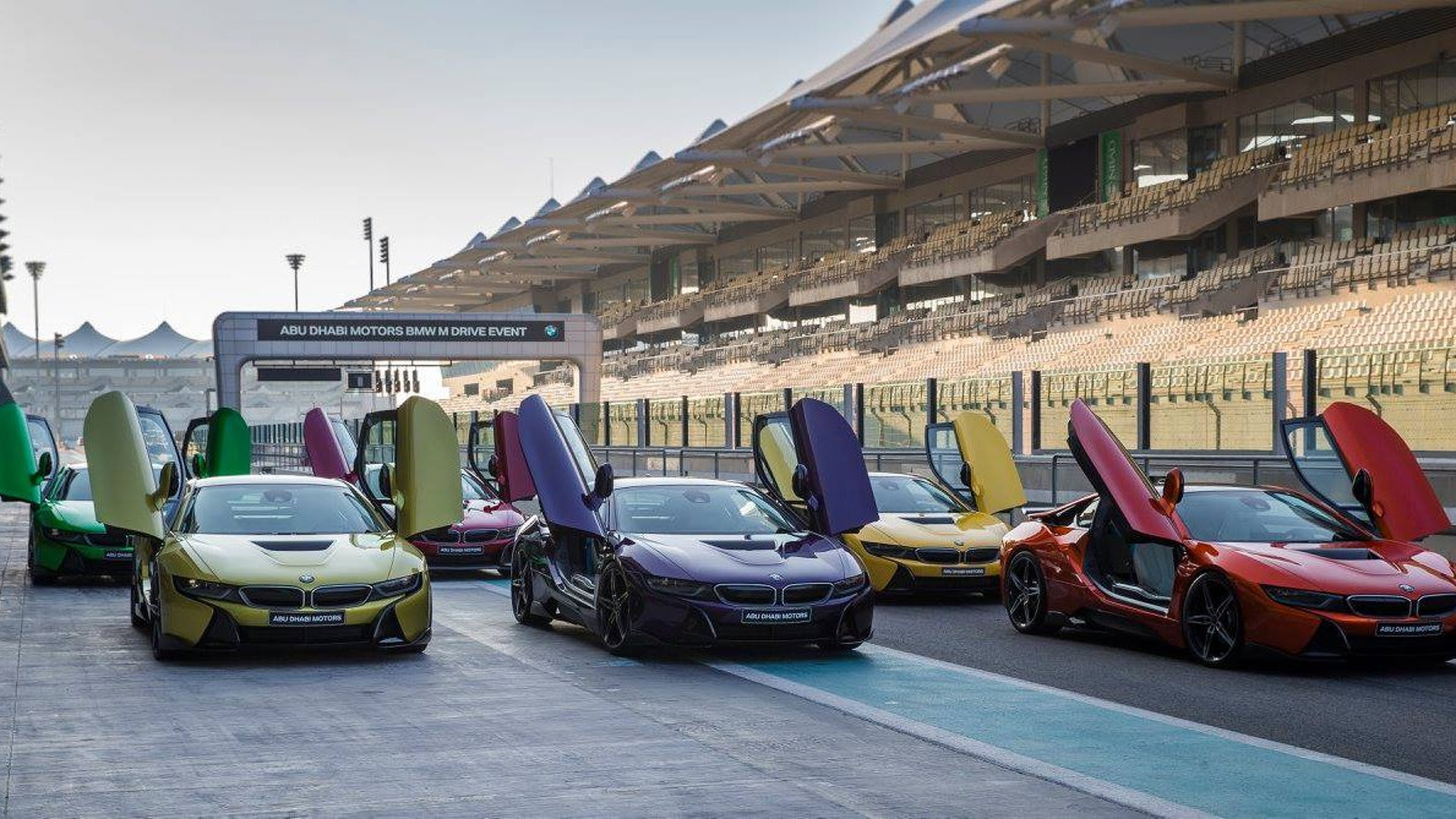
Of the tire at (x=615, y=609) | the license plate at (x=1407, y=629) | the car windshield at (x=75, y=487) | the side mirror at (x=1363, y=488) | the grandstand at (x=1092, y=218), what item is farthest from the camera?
the grandstand at (x=1092, y=218)

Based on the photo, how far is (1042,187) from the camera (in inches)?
2114

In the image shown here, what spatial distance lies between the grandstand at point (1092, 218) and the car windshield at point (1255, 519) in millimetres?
7997

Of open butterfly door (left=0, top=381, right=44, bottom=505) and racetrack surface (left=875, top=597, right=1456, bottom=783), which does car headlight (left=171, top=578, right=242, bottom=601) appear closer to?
racetrack surface (left=875, top=597, right=1456, bottom=783)

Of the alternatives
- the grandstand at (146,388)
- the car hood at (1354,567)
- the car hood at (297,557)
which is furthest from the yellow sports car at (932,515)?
the grandstand at (146,388)

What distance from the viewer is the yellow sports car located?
14.8 m

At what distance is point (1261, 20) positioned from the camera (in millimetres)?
43000

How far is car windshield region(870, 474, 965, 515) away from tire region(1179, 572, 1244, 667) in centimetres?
508

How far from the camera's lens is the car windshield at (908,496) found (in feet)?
54.3

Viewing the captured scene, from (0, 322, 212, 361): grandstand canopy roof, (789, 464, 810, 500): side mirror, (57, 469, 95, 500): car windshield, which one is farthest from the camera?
(0, 322, 212, 361): grandstand canopy roof

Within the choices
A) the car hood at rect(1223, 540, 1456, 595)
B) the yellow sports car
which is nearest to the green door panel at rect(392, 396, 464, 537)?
the yellow sports car

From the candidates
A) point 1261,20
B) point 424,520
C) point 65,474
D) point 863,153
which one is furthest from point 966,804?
point 863,153

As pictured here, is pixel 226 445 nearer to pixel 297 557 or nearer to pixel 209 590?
pixel 297 557

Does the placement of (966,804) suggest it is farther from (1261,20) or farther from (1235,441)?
(1261,20)

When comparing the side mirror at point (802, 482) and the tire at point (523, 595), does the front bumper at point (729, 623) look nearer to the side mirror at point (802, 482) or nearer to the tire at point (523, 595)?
the side mirror at point (802, 482)
